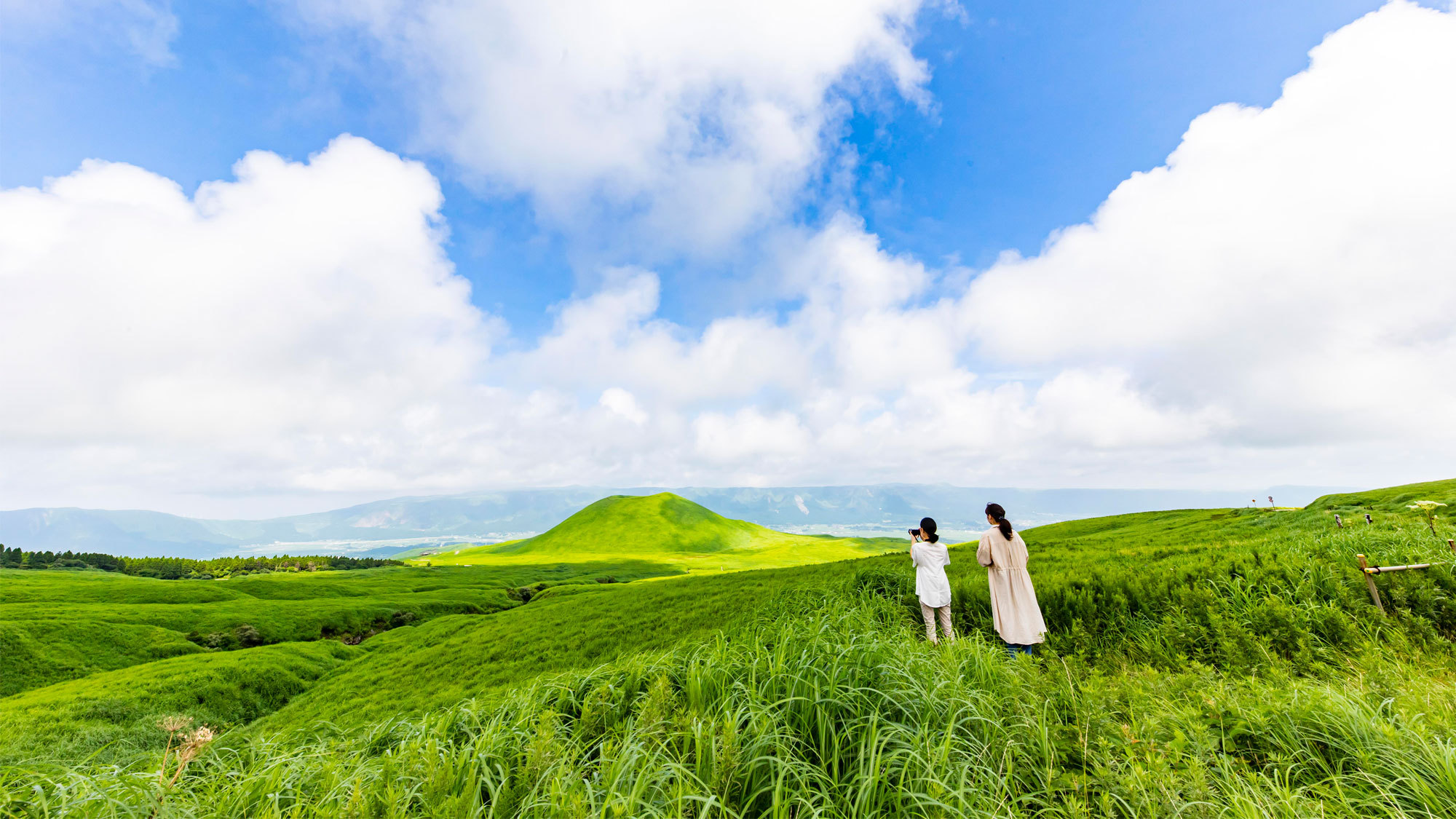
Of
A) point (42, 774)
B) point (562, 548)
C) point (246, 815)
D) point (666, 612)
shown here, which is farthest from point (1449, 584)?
point (562, 548)

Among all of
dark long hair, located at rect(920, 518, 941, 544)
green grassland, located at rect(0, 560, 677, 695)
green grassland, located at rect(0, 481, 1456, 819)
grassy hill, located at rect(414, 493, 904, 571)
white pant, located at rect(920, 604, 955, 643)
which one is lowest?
grassy hill, located at rect(414, 493, 904, 571)

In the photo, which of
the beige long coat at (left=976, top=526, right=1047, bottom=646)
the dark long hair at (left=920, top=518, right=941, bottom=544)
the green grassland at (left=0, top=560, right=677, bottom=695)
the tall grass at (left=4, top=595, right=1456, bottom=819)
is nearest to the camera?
→ the tall grass at (left=4, top=595, right=1456, bottom=819)

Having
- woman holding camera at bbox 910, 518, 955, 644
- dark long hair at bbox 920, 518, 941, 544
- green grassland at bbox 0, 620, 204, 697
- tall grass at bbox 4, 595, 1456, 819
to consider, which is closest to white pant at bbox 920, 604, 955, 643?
woman holding camera at bbox 910, 518, 955, 644

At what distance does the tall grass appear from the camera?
4375 mm

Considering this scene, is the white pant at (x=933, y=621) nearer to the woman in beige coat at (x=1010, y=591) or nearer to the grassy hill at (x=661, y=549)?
the woman in beige coat at (x=1010, y=591)

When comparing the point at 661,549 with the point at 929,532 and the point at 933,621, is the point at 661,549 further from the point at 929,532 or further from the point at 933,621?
the point at 929,532

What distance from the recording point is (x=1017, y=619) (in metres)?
11.0

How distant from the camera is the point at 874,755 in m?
4.79

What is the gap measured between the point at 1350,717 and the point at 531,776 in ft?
27.1

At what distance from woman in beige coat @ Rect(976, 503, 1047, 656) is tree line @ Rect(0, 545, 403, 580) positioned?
462 feet

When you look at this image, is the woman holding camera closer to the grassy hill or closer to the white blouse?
the white blouse

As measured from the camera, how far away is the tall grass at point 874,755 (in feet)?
14.4

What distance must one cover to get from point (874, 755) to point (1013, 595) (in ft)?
25.8

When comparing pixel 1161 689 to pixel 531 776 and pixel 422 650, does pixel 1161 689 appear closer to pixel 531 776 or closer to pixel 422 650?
pixel 531 776
